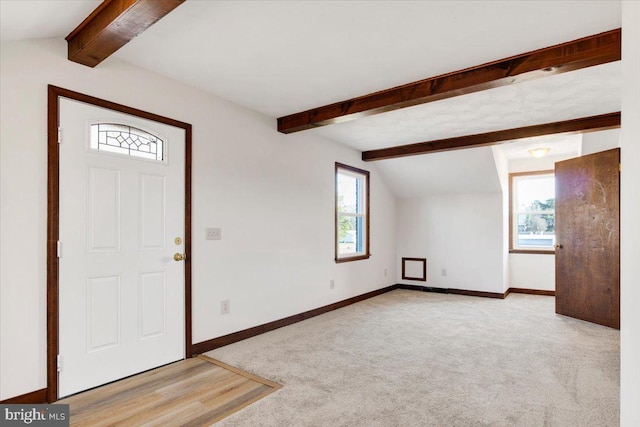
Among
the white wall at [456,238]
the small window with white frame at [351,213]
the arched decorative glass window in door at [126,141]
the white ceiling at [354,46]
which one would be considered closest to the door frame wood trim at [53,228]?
the arched decorative glass window in door at [126,141]

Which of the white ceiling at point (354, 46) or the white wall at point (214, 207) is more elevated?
the white ceiling at point (354, 46)

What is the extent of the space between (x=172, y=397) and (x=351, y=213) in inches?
152

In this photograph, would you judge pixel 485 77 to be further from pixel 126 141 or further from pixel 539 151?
pixel 539 151

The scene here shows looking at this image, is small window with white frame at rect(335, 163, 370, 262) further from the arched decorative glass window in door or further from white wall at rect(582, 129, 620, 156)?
white wall at rect(582, 129, 620, 156)

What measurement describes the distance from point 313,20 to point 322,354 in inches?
108

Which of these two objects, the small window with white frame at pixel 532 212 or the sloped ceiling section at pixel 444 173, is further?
the small window with white frame at pixel 532 212

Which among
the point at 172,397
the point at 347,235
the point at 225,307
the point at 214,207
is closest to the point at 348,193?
the point at 347,235

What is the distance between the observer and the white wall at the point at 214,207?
232 cm

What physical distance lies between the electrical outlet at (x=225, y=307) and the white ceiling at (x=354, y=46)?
6.69 feet

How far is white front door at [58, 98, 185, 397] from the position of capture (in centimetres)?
257

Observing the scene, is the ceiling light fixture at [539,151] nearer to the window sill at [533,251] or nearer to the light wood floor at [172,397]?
the window sill at [533,251]

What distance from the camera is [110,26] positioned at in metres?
2.08

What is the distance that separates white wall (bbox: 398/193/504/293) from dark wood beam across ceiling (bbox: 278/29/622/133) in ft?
12.1

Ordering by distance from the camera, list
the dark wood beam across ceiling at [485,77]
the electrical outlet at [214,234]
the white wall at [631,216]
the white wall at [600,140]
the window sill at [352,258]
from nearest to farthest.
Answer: the white wall at [631,216] → the dark wood beam across ceiling at [485,77] → the electrical outlet at [214,234] → the white wall at [600,140] → the window sill at [352,258]
